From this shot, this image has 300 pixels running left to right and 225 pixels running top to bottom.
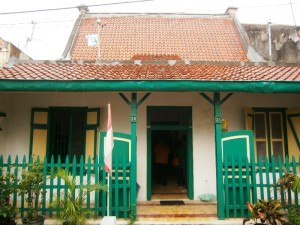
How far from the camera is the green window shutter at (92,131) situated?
7.57 m

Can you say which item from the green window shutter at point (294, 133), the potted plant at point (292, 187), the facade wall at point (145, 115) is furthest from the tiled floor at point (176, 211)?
the green window shutter at point (294, 133)

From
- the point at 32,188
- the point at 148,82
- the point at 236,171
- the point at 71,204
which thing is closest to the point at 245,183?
the point at 236,171

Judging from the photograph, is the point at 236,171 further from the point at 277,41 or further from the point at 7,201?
the point at 277,41

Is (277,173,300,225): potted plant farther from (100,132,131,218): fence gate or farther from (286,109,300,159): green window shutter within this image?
(100,132,131,218): fence gate

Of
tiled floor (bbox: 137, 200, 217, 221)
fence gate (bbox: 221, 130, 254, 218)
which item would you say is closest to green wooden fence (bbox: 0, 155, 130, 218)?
tiled floor (bbox: 137, 200, 217, 221)

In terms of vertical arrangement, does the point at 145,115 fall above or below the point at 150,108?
below

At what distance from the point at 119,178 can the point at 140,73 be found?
100 inches

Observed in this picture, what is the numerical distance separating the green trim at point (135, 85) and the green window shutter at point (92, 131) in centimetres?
162

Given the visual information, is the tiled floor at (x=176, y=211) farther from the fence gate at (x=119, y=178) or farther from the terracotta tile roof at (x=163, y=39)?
the terracotta tile roof at (x=163, y=39)

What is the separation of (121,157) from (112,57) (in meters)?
5.11

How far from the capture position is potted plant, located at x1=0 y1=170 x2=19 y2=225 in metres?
5.32

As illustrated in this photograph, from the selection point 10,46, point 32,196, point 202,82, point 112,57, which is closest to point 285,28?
point 112,57

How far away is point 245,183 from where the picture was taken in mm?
6199

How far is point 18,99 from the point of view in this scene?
7.84m
